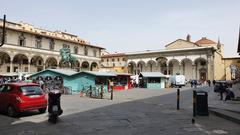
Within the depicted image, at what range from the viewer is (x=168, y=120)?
1099cm

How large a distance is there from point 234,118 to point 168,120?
258cm

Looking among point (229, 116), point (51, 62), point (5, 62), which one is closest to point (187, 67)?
point (51, 62)

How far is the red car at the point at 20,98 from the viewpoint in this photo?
11.7 metres

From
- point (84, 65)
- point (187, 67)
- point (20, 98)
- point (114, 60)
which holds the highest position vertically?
point (114, 60)

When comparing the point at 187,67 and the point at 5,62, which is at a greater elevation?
the point at 5,62

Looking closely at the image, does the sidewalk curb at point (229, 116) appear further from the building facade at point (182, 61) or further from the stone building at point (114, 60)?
the stone building at point (114, 60)

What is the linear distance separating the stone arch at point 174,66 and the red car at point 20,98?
2292 inches

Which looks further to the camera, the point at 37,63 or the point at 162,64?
the point at 162,64

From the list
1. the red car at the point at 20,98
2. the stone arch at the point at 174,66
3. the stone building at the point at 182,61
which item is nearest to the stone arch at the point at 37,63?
the stone building at the point at 182,61

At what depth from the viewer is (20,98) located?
11656mm

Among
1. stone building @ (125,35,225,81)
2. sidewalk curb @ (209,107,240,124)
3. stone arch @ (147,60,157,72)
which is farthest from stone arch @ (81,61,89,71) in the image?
sidewalk curb @ (209,107,240,124)

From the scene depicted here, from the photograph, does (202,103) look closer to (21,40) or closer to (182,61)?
(21,40)

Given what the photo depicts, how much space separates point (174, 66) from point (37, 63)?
34.3m

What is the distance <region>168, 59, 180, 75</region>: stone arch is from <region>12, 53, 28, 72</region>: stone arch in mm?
35572
